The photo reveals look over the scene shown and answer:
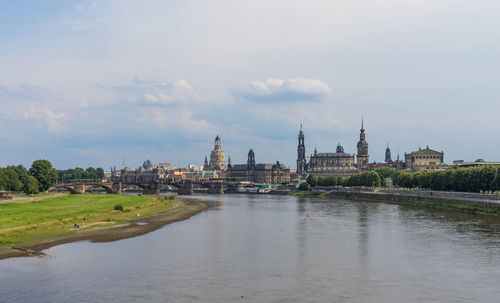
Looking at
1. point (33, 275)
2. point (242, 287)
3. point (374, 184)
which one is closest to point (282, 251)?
point (242, 287)

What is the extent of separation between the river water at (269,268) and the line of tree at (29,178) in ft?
243

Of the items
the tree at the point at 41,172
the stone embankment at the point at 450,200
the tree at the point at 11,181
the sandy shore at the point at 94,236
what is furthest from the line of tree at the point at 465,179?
the tree at the point at 41,172

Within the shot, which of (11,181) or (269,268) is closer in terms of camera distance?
(269,268)

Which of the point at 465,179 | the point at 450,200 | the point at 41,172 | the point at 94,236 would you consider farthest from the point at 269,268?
the point at 41,172

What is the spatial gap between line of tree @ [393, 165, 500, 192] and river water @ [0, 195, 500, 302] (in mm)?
48040

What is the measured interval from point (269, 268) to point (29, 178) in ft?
341

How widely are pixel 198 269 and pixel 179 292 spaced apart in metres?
7.55

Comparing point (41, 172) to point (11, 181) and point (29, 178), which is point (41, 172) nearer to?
point (29, 178)

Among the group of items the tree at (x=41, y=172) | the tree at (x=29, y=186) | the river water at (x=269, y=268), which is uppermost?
the tree at (x=41, y=172)

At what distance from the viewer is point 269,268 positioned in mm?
42844

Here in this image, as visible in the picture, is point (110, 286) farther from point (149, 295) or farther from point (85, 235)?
point (85, 235)

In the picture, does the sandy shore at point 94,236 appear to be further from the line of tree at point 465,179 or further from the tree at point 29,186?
the line of tree at point 465,179

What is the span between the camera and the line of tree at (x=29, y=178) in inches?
5007

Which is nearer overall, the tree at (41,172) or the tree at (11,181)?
the tree at (11,181)
